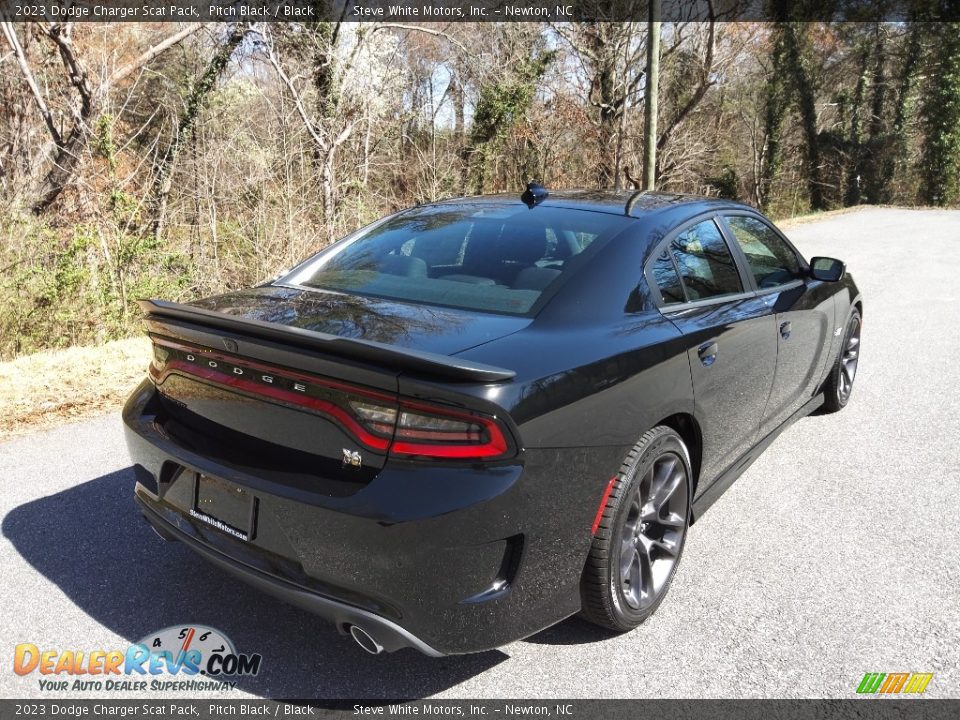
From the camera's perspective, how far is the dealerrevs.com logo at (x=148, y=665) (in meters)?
2.44

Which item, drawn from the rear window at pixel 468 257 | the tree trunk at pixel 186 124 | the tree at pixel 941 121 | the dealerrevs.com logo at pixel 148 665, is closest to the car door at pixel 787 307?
the rear window at pixel 468 257

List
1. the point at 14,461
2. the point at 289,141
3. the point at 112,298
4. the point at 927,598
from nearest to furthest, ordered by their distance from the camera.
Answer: the point at 927,598 < the point at 14,461 < the point at 112,298 < the point at 289,141

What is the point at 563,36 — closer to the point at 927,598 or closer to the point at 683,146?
the point at 683,146

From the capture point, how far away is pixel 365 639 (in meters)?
2.17

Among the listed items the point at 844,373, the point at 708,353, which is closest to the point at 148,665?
the point at 708,353

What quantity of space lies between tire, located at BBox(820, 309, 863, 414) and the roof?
1779mm

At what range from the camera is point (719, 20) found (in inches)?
834

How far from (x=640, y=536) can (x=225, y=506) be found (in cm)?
149

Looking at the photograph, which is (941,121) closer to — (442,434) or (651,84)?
(651,84)

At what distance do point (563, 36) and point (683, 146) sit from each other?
502 cm

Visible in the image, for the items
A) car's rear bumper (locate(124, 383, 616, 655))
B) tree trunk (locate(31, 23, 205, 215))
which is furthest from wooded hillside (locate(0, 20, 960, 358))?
car's rear bumper (locate(124, 383, 616, 655))

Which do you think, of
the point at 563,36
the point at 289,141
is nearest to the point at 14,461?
the point at 289,141

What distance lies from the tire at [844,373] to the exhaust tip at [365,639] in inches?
157

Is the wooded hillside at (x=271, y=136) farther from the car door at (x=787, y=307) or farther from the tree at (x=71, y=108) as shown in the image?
the car door at (x=787, y=307)
